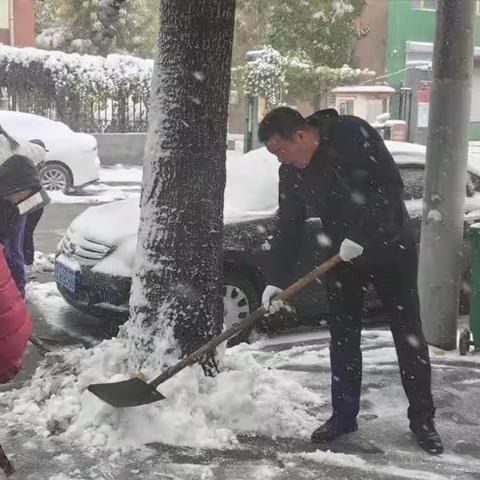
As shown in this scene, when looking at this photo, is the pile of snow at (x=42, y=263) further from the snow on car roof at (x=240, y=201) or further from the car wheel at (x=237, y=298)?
the car wheel at (x=237, y=298)

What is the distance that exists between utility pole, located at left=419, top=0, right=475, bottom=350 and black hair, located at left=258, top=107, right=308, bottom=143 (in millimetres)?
1851

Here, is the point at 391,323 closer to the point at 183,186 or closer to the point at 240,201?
the point at 183,186

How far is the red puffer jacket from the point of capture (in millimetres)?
2459

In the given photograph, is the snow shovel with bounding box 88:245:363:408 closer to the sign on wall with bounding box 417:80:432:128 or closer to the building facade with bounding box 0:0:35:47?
the sign on wall with bounding box 417:80:432:128

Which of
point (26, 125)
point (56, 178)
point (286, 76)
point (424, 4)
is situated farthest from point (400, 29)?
point (26, 125)

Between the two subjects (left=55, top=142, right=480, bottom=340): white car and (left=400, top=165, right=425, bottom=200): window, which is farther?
(left=400, top=165, right=425, bottom=200): window

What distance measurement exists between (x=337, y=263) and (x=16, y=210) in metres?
1.51

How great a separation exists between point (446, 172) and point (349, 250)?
1.97 meters

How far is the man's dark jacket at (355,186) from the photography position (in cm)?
346

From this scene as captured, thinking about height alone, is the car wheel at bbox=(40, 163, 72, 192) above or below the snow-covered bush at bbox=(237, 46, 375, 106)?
below

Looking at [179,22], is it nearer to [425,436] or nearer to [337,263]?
[337,263]

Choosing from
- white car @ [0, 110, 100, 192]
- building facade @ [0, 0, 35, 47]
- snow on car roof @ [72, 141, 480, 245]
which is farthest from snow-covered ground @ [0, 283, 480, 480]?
building facade @ [0, 0, 35, 47]

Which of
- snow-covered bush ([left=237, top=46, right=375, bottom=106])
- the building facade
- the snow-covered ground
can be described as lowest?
the snow-covered ground

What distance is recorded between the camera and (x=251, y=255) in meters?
5.61
